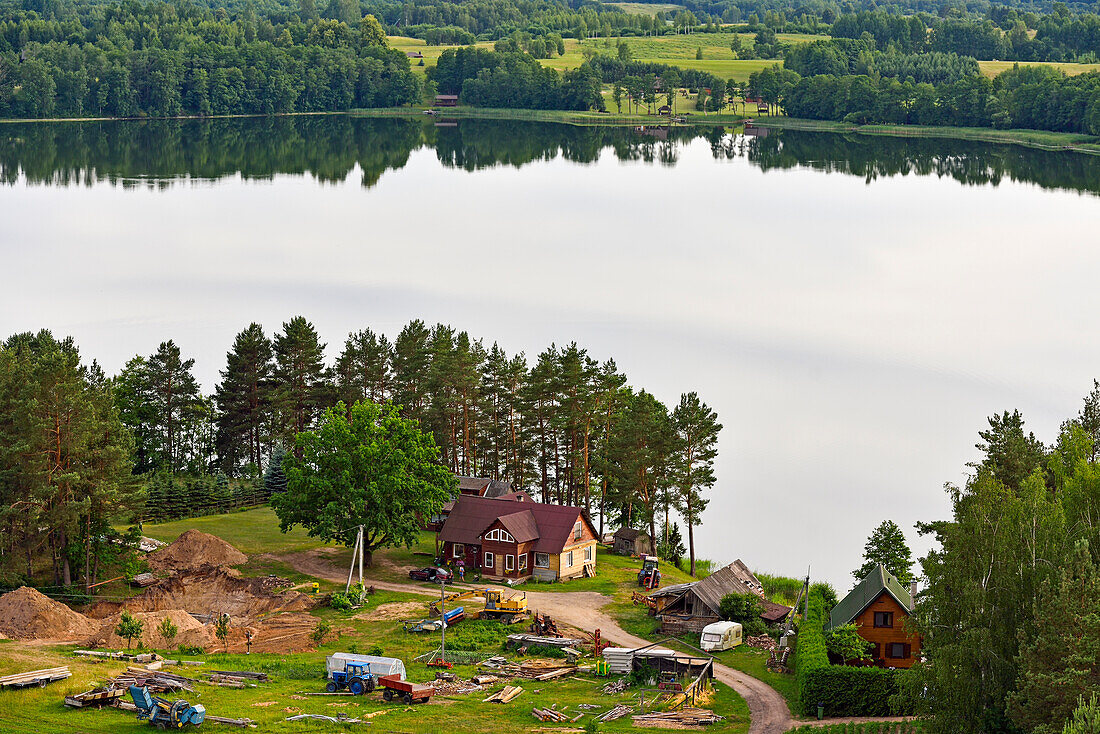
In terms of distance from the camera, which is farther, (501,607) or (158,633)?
(501,607)

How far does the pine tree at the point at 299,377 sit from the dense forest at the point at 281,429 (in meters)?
0.07

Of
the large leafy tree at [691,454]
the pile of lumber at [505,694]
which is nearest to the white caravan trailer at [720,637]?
the pile of lumber at [505,694]

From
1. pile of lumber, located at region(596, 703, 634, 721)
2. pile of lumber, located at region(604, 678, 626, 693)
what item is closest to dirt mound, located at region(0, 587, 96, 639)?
pile of lumber, located at region(604, 678, 626, 693)

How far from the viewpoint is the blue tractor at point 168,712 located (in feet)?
106

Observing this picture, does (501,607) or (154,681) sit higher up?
(154,681)

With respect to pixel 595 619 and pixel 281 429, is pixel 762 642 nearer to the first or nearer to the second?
pixel 595 619

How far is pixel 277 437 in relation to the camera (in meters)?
65.2

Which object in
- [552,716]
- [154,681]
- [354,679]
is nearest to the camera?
[154,681]

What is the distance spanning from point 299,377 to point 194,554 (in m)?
15.5

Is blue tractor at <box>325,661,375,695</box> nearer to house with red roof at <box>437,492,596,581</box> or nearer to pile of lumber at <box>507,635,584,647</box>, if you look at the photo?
pile of lumber at <box>507,635,584,647</box>

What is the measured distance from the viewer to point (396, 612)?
46719 millimetres

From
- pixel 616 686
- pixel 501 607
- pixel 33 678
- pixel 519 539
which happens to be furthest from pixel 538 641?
pixel 33 678

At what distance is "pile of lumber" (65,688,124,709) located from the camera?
33562mm

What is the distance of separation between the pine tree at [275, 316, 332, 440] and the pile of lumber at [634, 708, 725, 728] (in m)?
32.5
